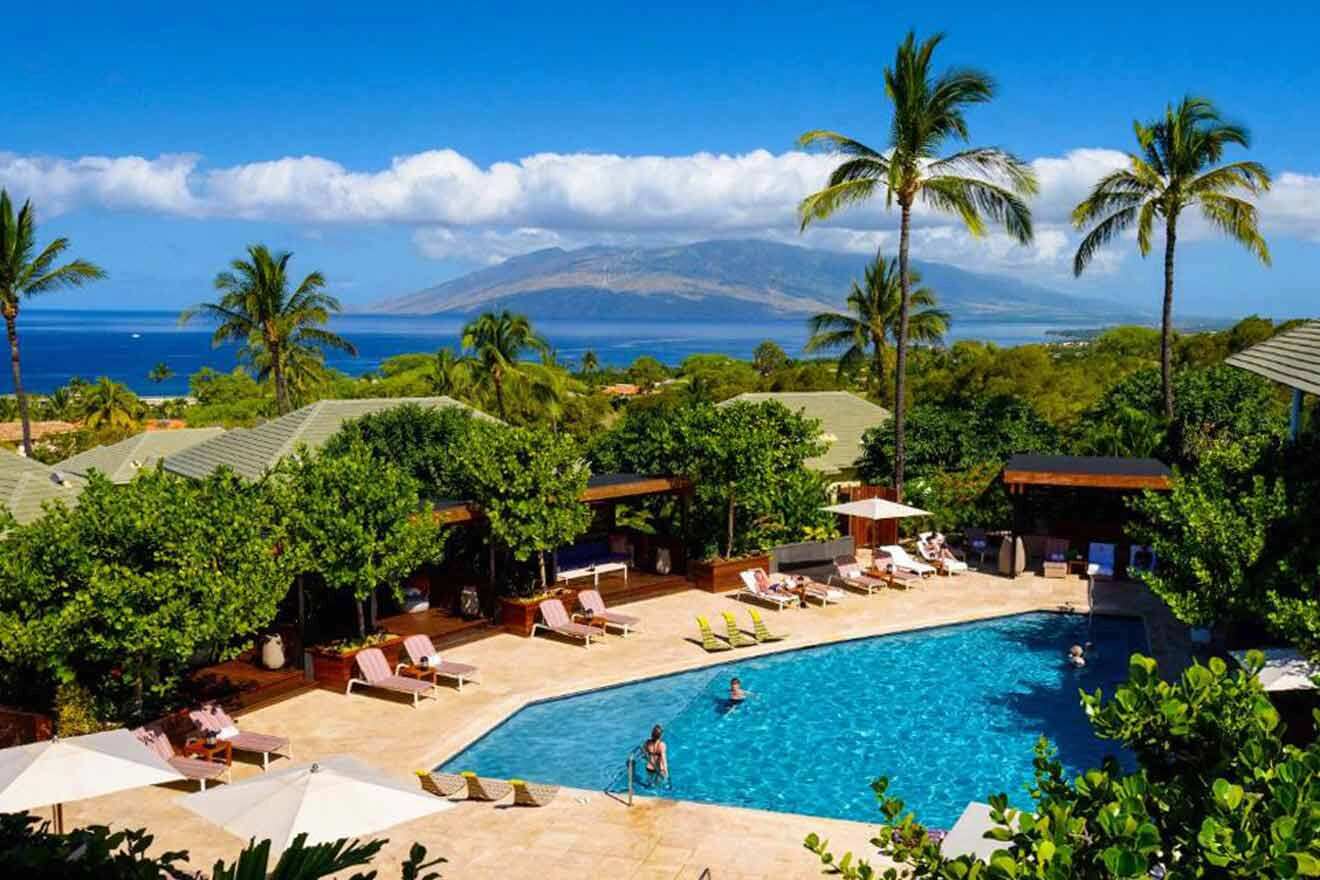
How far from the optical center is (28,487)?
20.0 metres

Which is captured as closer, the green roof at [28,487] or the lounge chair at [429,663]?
the lounge chair at [429,663]

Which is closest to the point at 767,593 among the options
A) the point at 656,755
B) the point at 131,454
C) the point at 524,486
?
the point at 524,486

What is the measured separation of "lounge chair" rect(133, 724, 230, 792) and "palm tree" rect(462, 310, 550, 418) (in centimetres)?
2325

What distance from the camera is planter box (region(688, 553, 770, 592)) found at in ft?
76.0

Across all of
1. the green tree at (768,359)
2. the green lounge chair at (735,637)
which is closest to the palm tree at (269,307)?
the green lounge chair at (735,637)

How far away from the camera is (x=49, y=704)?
1444 cm

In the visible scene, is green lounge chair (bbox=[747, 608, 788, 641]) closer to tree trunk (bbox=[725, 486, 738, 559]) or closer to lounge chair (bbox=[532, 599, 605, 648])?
lounge chair (bbox=[532, 599, 605, 648])

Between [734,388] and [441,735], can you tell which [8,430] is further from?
[441,735]

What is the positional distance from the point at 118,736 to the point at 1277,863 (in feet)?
36.5

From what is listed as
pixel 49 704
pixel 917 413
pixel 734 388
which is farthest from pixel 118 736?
pixel 734 388

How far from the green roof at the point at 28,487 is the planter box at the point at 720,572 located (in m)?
13.0

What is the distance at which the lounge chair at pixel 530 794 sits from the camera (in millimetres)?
12375

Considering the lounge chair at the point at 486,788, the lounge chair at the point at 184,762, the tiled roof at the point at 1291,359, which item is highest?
the tiled roof at the point at 1291,359

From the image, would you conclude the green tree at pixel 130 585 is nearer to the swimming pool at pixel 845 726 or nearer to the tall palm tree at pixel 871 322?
the swimming pool at pixel 845 726
